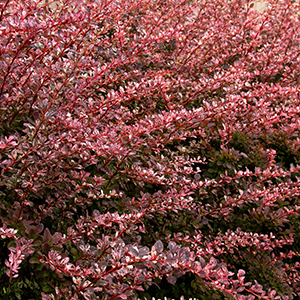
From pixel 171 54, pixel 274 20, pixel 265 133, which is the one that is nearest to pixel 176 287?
pixel 265 133

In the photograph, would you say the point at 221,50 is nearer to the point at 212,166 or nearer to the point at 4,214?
the point at 212,166

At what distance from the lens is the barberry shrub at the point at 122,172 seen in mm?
1473

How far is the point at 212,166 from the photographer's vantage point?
2.47m

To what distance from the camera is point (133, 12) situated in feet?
10.6

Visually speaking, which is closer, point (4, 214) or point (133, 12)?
point (4, 214)

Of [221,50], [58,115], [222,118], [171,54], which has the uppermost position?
[221,50]

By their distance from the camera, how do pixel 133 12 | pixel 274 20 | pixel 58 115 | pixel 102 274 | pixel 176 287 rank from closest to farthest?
pixel 102 274 → pixel 58 115 → pixel 176 287 → pixel 133 12 → pixel 274 20

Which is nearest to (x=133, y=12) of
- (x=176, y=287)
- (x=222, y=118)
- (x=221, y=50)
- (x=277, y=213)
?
(x=221, y=50)

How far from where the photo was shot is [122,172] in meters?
1.90

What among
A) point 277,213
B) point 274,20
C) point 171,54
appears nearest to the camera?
point 277,213

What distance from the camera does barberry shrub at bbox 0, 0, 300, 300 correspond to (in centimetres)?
147

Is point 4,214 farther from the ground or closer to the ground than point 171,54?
closer to the ground

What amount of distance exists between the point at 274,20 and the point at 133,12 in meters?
1.84

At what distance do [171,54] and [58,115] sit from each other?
5.60ft
